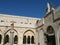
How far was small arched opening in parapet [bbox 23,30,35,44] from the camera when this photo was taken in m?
24.8

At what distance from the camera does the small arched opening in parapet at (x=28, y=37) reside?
24.8 meters

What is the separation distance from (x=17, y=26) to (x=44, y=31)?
6.01 metres

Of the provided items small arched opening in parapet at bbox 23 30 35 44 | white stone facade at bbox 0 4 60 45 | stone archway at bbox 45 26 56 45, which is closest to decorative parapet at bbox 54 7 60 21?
white stone facade at bbox 0 4 60 45

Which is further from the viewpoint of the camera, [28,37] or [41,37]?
[28,37]

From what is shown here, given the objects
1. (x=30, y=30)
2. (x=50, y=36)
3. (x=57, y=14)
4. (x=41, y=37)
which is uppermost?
(x=57, y=14)

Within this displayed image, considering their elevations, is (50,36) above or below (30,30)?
below

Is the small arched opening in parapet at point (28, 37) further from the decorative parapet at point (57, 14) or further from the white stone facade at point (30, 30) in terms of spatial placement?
the decorative parapet at point (57, 14)

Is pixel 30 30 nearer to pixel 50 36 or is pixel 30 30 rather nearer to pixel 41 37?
pixel 41 37

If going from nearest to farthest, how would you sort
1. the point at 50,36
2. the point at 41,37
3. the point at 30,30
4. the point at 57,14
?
the point at 57,14 → the point at 50,36 → the point at 41,37 → the point at 30,30

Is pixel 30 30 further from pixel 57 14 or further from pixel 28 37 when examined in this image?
pixel 57 14

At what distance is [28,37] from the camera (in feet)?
82.6

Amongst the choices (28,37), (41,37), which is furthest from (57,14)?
(28,37)

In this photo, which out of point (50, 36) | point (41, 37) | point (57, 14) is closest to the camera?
point (57, 14)

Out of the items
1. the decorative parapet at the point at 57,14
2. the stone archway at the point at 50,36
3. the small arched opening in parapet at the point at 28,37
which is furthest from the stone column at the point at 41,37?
the decorative parapet at the point at 57,14
